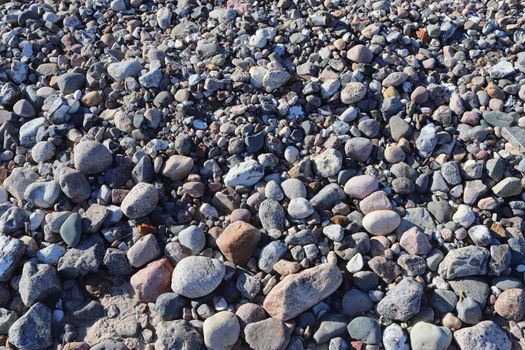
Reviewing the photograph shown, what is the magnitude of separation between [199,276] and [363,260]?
50 centimetres

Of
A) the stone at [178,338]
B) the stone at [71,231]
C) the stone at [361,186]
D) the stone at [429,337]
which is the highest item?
the stone at [71,231]

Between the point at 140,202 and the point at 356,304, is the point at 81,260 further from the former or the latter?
the point at 356,304

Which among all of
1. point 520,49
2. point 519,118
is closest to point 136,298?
point 519,118

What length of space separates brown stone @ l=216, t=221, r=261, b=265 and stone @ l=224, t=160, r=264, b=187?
202mm

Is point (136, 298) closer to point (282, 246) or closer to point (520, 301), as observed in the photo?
point (282, 246)

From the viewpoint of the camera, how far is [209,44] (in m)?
2.39

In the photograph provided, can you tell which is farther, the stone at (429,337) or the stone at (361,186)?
the stone at (361,186)

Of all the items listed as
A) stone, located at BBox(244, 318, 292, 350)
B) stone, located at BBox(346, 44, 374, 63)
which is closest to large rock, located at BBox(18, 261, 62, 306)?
stone, located at BBox(244, 318, 292, 350)

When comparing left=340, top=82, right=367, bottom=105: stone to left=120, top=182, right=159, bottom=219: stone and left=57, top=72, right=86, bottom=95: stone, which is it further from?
left=57, top=72, right=86, bottom=95: stone

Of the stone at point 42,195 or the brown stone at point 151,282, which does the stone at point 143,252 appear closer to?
the brown stone at point 151,282

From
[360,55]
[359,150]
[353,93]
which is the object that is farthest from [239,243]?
[360,55]

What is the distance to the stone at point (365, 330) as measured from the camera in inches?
61.1

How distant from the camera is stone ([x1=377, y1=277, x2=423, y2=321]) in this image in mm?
1578

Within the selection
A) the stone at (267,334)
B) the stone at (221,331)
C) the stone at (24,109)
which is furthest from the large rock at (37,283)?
the stone at (24,109)
